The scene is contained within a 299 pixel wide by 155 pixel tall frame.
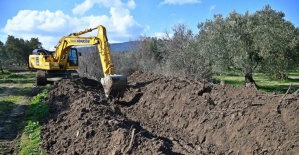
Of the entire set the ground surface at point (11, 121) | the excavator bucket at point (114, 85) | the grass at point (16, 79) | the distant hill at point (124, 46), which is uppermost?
the distant hill at point (124, 46)

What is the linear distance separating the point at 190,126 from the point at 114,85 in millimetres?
4905

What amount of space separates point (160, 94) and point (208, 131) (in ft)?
14.6

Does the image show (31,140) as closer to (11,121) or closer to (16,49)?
(11,121)

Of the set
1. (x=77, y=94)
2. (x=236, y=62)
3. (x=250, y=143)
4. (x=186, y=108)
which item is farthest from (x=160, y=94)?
(x=236, y=62)

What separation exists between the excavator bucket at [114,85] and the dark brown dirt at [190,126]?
1731 millimetres

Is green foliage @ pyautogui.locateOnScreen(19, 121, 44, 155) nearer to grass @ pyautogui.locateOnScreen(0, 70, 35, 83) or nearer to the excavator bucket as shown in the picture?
the excavator bucket

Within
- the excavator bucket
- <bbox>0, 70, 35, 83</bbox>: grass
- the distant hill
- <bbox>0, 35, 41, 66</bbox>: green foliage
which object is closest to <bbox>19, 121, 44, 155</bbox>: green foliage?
the excavator bucket

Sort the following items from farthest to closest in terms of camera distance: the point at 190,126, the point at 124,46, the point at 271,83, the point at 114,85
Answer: the point at 124,46 → the point at 271,83 → the point at 114,85 → the point at 190,126

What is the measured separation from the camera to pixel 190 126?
993 centimetres

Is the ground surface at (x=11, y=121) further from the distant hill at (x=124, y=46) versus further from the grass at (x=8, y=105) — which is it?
the distant hill at (x=124, y=46)

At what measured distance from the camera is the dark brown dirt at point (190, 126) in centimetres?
727

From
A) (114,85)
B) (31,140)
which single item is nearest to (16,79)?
(114,85)

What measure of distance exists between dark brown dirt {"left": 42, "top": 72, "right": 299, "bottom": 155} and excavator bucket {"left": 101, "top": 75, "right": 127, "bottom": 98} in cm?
173

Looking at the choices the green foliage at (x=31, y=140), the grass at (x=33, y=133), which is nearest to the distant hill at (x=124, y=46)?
the grass at (x=33, y=133)
